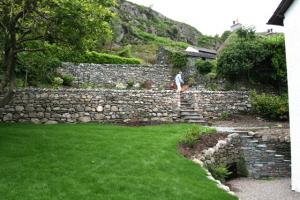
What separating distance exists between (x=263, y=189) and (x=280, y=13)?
6912 mm

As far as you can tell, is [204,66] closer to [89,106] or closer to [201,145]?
[89,106]

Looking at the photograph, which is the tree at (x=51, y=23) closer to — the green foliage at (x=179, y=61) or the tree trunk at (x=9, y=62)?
the tree trunk at (x=9, y=62)

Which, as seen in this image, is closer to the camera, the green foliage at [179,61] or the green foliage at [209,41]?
the green foliage at [179,61]

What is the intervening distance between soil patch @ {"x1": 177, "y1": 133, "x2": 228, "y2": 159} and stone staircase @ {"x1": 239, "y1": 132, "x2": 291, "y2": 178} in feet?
4.27

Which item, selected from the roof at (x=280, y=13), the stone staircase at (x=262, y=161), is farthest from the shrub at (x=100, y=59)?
the roof at (x=280, y=13)

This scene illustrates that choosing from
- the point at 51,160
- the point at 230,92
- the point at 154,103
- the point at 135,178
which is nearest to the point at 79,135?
the point at 51,160

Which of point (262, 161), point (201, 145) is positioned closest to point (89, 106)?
point (201, 145)

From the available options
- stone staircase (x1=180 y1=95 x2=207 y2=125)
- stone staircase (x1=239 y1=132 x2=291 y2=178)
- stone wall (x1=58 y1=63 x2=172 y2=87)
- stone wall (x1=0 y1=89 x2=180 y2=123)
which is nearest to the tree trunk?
stone wall (x1=0 y1=89 x2=180 y2=123)

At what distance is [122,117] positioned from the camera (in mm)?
22000

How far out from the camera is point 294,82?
542 inches

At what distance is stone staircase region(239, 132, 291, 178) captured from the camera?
1716 cm

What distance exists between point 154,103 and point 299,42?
1084 cm

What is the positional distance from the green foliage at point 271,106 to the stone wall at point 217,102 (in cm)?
59

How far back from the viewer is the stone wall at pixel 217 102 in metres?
24.3
